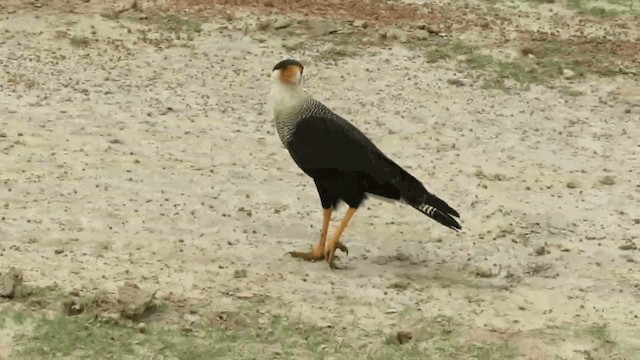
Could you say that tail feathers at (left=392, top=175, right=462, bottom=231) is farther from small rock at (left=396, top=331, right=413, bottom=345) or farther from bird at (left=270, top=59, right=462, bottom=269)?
small rock at (left=396, top=331, right=413, bottom=345)

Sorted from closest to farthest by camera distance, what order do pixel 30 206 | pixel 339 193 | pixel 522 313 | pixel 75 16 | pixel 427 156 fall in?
pixel 522 313
pixel 339 193
pixel 30 206
pixel 427 156
pixel 75 16

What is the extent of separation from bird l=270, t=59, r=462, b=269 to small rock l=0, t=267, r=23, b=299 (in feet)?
7.56

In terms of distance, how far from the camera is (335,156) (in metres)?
7.42

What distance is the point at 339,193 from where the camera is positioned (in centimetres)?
759

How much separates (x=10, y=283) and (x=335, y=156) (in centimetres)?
259

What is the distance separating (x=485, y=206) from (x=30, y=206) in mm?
4282

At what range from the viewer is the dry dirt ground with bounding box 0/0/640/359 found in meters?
6.89

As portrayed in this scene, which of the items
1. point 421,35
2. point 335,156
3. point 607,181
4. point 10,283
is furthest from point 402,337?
point 421,35

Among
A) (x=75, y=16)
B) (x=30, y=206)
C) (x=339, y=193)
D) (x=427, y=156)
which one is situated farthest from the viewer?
(x=75, y=16)

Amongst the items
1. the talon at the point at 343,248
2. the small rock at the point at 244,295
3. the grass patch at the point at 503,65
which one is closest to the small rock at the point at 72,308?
the small rock at the point at 244,295

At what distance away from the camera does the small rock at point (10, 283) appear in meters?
6.39

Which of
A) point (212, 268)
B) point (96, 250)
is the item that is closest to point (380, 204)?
point (212, 268)

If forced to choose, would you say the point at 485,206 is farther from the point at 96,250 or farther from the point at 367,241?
the point at 96,250

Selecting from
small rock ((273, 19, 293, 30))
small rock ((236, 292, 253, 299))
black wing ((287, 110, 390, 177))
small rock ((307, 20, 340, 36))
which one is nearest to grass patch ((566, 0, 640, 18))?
small rock ((307, 20, 340, 36))
